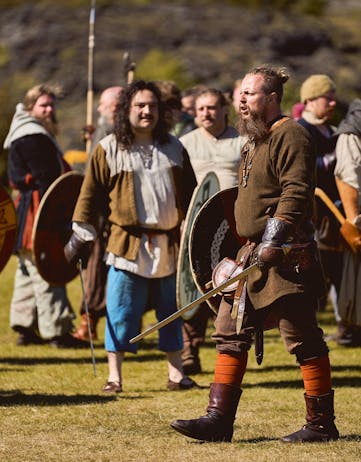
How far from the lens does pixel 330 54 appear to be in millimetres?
26984

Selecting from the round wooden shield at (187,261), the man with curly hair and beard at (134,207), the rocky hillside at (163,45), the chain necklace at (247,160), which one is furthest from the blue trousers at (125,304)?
the rocky hillside at (163,45)

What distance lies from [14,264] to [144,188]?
8424 mm

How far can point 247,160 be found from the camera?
554 centimetres

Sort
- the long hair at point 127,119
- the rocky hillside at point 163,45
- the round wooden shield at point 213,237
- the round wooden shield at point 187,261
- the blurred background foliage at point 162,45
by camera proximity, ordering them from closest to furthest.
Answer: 1. the round wooden shield at point 213,237
2. the round wooden shield at point 187,261
3. the long hair at point 127,119
4. the blurred background foliage at point 162,45
5. the rocky hillside at point 163,45

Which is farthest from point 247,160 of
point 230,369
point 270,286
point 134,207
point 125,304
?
point 125,304

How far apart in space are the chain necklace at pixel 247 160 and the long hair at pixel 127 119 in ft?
4.84

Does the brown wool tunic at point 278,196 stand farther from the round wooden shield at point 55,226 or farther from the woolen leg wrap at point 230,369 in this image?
the round wooden shield at point 55,226

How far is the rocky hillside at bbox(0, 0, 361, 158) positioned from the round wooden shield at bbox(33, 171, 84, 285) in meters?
14.5

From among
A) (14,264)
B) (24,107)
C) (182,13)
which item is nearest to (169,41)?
(182,13)

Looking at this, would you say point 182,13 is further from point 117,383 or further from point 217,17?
point 117,383

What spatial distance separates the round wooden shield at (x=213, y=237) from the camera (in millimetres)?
6000

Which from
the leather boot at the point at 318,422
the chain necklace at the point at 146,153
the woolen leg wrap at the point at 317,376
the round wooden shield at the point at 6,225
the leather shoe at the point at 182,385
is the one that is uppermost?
the chain necklace at the point at 146,153

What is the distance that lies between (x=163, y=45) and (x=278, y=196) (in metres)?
21.7

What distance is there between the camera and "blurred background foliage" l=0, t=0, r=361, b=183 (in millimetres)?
24641
